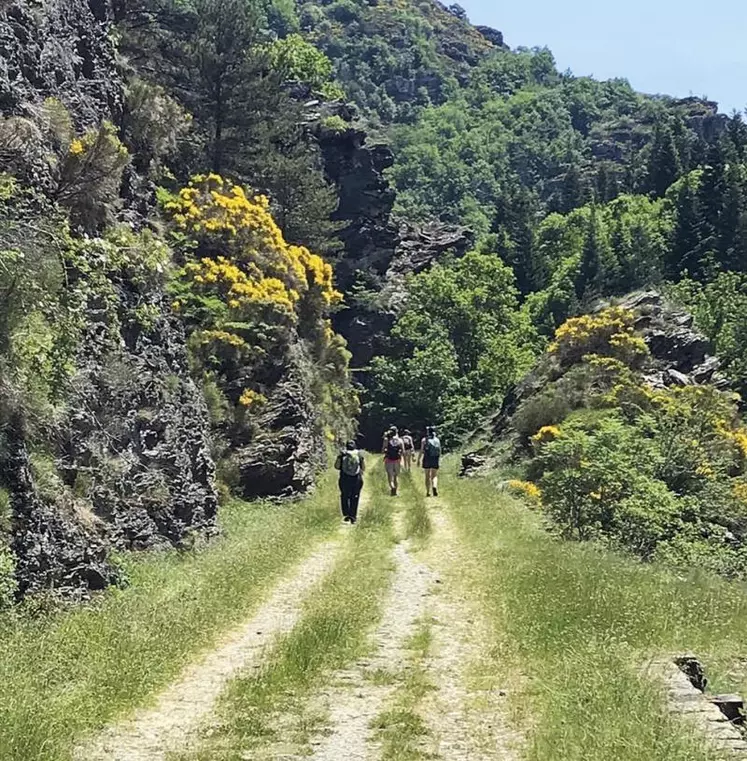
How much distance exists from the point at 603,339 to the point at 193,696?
2844 centimetres

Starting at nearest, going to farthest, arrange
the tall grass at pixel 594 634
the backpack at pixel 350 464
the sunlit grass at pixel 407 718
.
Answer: the tall grass at pixel 594 634 < the sunlit grass at pixel 407 718 < the backpack at pixel 350 464

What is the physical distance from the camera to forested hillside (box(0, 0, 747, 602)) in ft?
41.0

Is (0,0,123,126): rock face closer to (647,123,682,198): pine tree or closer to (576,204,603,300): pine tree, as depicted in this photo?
(576,204,603,300): pine tree

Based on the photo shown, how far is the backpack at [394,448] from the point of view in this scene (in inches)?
930

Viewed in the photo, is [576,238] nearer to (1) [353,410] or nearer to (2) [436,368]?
(2) [436,368]

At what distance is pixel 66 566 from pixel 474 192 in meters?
143

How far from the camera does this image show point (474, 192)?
148m

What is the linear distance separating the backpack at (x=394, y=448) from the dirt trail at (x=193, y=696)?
10.9 meters

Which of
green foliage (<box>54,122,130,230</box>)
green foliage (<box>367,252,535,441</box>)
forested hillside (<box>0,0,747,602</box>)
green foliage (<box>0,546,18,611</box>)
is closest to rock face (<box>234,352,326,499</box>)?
forested hillside (<box>0,0,747,602</box>)

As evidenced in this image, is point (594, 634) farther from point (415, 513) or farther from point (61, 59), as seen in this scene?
point (61, 59)

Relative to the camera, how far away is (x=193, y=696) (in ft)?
26.2

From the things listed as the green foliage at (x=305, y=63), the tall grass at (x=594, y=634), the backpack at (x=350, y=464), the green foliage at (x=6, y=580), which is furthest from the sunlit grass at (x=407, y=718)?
the green foliage at (x=305, y=63)

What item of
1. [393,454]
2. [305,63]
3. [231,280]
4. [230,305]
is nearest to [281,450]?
[393,454]

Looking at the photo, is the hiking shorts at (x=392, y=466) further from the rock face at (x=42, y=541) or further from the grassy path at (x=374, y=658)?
the rock face at (x=42, y=541)
